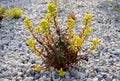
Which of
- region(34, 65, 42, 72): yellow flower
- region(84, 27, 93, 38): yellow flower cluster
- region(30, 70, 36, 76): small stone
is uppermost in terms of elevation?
region(84, 27, 93, 38): yellow flower cluster

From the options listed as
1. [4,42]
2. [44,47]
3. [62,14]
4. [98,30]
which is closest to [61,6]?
[62,14]

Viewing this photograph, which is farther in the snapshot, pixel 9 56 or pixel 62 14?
pixel 62 14

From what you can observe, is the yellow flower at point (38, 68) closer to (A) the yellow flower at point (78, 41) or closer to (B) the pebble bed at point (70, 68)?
(B) the pebble bed at point (70, 68)

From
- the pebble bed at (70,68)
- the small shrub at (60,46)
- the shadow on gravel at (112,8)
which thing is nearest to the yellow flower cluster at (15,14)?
the pebble bed at (70,68)

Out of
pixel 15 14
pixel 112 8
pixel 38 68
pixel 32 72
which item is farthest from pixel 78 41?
pixel 112 8

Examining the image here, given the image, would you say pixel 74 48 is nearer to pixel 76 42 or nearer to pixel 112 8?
pixel 76 42

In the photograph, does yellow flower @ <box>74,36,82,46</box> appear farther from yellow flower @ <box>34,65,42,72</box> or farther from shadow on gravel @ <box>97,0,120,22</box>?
shadow on gravel @ <box>97,0,120,22</box>

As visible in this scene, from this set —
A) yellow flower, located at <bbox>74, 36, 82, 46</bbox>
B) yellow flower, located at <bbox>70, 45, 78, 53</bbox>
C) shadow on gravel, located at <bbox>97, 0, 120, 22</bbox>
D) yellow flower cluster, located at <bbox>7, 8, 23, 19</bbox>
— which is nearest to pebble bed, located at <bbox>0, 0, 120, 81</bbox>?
shadow on gravel, located at <bbox>97, 0, 120, 22</bbox>

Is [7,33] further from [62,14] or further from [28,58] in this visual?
[62,14]
